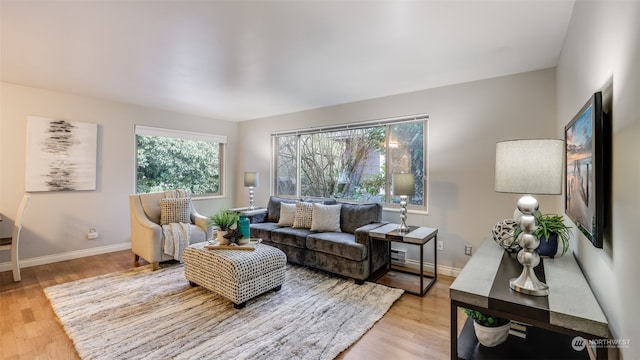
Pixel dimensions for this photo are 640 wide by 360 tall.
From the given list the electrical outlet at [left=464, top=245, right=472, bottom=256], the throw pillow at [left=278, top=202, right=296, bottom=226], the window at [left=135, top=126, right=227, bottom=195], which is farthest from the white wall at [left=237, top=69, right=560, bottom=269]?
the window at [left=135, top=126, right=227, bottom=195]

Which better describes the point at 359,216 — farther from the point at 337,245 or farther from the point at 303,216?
the point at 303,216

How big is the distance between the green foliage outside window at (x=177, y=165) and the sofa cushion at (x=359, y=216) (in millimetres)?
3231

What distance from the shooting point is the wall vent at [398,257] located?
12.2ft

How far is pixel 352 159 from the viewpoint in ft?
14.4

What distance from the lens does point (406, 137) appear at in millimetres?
3834

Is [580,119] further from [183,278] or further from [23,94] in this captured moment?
[23,94]

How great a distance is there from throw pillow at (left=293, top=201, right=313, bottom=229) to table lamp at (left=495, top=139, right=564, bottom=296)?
270 centimetres

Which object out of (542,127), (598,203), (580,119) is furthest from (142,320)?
(542,127)

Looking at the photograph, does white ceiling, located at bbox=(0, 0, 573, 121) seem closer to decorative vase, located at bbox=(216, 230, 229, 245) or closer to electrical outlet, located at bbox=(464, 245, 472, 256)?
decorative vase, located at bbox=(216, 230, 229, 245)

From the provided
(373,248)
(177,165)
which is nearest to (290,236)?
(373,248)

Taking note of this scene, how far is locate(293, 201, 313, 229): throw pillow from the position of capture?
391 cm

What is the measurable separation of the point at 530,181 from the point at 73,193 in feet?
17.2

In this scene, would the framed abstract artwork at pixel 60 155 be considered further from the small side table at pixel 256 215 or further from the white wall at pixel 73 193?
the small side table at pixel 256 215

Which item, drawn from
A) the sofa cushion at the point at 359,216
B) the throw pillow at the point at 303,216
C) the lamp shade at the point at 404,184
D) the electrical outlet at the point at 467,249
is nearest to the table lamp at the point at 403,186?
the lamp shade at the point at 404,184
